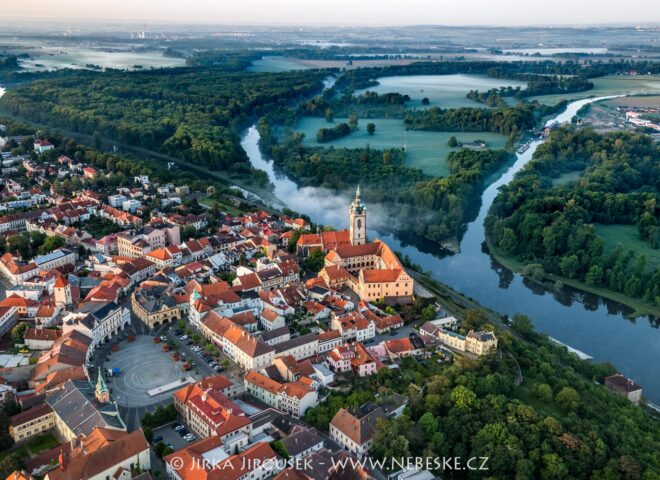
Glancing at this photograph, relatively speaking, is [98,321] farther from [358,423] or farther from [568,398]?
[568,398]

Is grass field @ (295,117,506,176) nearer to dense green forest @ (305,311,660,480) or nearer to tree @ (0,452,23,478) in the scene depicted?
dense green forest @ (305,311,660,480)

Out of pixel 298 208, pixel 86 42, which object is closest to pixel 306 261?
pixel 298 208

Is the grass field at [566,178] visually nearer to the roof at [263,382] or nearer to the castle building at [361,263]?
the castle building at [361,263]

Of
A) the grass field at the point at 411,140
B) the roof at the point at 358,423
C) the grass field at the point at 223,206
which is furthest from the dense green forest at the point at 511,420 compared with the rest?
the grass field at the point at 411,140

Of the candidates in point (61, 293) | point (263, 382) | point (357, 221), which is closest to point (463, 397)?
point (263, 382)

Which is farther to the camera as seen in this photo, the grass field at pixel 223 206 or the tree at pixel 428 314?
the grass field at pixel 223 206
